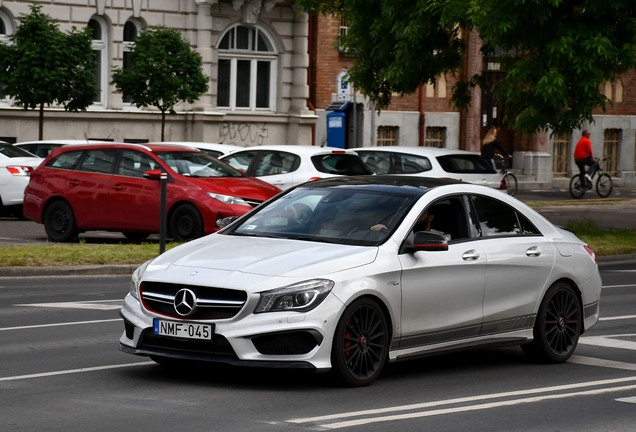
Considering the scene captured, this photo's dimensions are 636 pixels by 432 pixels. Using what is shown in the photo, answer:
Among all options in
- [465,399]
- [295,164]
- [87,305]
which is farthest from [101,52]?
[465,399]

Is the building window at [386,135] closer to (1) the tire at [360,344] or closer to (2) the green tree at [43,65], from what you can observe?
(2) the green tree at [43,65]

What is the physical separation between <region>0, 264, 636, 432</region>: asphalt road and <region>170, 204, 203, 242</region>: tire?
27.3 ft

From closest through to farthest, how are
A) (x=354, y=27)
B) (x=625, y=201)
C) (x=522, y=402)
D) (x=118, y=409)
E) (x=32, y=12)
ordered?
1. (x=118, y=409)
2. (x=522, y=402)
3. (x=354, y=27)
4. (x=32, y=12)
5. (x=625, y=201)

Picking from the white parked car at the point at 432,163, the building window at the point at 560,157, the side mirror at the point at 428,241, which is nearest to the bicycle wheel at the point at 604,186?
the building window at the point at 560,157

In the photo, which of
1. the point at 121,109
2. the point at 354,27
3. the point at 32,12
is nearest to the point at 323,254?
the point at 354,27

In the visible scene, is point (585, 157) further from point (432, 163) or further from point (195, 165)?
point (195, 165)

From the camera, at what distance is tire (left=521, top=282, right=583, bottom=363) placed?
10695mm

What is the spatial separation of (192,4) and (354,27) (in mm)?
13927

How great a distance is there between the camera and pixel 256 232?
10.1 m

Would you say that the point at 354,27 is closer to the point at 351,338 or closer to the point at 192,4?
the point at 192,4

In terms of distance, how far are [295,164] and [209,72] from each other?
16.4 meters

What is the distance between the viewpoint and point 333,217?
32.6 feet

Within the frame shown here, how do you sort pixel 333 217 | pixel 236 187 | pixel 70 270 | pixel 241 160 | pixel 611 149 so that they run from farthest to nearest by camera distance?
1. pixel 611 149
2. pixel 241 160
3. pixel 236 187
4. pixel 70 270
5. pixel 333 217

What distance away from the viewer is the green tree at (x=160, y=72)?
119ft
